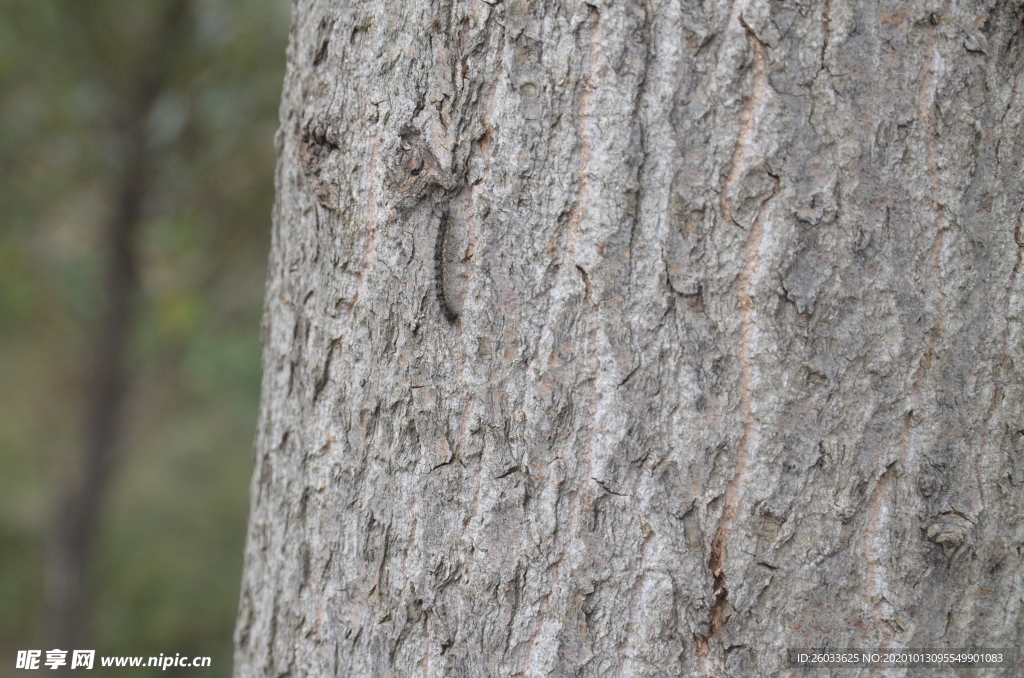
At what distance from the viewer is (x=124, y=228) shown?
436cm

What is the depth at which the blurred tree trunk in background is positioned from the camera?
3990 millimetres

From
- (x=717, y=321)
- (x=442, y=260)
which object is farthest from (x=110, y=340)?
(x=717, y=321)

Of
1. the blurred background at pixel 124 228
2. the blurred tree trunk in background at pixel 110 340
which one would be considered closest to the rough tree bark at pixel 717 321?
the blurred background at pixel 124 228


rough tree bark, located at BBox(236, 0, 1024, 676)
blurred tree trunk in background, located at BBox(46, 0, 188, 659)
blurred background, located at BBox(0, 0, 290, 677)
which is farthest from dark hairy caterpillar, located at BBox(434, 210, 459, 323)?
blurred tree trunk in background, located at BBox(46, 0, 188, 659)

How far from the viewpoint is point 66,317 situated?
207 inches

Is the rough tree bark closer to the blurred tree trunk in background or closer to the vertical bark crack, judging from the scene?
the vertical bark crack

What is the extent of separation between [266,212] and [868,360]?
4.21 meters

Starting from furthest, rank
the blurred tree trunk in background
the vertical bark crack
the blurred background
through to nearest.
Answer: the blurred tree trunk in background → the blurred background → the vertical bark crack

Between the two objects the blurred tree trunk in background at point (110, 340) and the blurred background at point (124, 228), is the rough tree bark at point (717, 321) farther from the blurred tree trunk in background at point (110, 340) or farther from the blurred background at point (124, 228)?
the blurred tree trunk in background at point (110, 340)

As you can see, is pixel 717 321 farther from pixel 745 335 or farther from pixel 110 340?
pixel 110 340

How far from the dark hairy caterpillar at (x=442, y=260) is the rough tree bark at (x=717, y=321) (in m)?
0.01

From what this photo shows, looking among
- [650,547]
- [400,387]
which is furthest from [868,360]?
[400,387]

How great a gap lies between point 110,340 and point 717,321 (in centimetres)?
467

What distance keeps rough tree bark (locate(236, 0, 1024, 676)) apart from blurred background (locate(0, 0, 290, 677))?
2608mm
